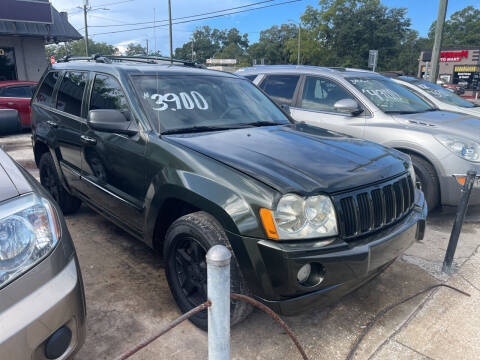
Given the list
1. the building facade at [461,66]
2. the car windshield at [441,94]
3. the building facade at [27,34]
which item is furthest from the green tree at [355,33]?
the car windshield at [441,94]

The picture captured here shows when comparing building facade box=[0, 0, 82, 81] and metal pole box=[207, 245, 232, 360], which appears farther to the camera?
building facade box=[0, 0, 82, 81]

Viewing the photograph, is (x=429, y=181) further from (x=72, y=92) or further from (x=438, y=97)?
(x=438, y=97)

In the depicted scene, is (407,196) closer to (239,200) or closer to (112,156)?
(239,200)

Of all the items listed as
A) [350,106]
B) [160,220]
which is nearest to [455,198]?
[350,106]

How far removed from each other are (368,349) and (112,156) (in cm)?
226

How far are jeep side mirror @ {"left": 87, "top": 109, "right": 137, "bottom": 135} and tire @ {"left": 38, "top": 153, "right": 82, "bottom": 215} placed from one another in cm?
164

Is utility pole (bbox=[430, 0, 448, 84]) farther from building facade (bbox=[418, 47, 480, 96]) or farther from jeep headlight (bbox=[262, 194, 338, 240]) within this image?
building facade (bbox=[418, 47, 480, 96])

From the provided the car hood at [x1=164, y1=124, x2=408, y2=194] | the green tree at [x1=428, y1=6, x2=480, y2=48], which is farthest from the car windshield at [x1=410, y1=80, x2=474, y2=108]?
the green tree at [x1=428, y1=6, x2=480, y2=48]

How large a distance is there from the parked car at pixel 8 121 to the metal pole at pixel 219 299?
206cm

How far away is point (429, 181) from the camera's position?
4266 millimetres

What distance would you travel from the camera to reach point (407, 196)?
8.76 feet

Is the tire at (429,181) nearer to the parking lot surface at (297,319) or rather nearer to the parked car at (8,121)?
the parking lot surface at (297,319)

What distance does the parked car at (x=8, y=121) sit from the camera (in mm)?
2611

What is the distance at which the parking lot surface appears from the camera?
234 cm
